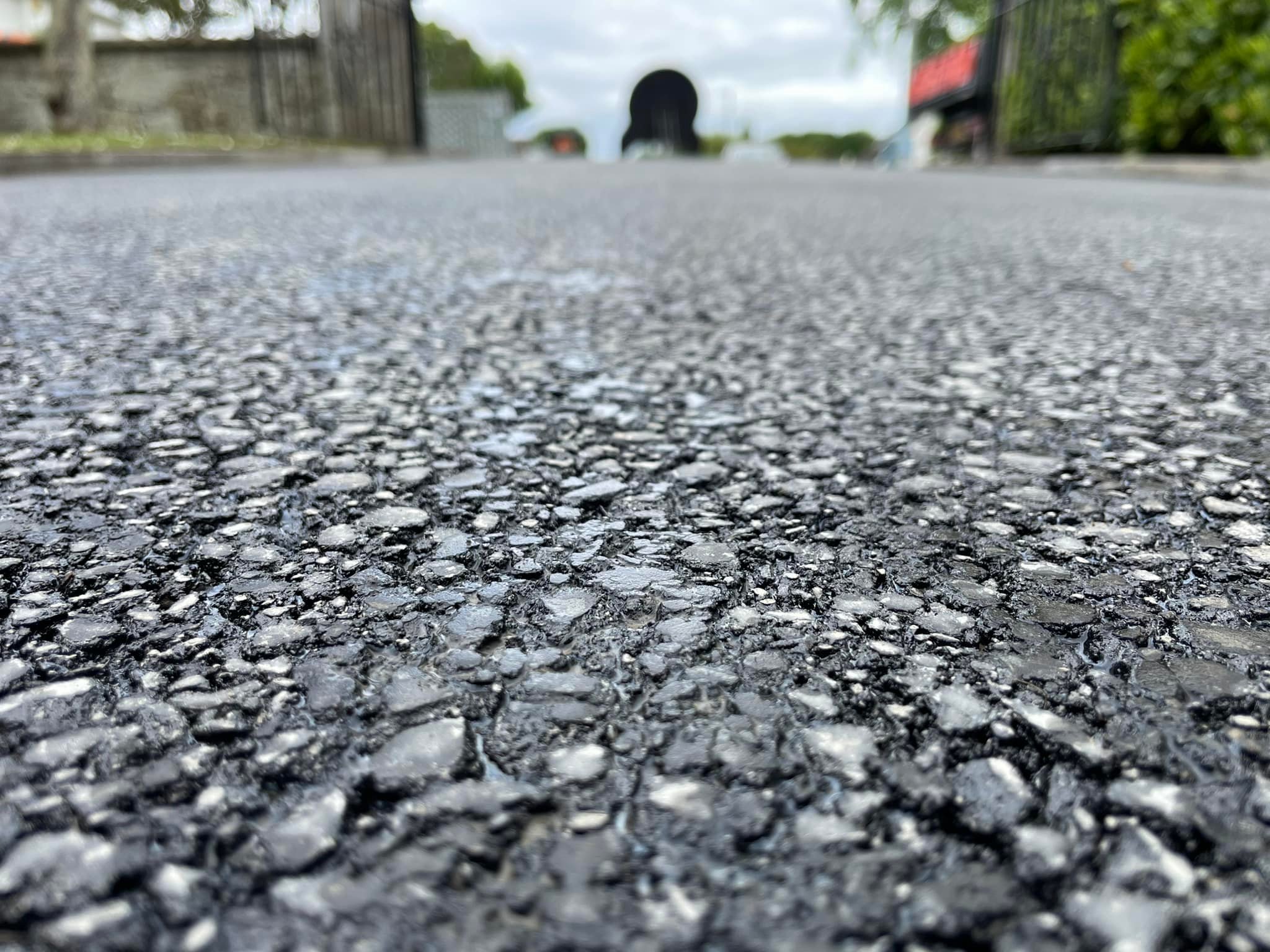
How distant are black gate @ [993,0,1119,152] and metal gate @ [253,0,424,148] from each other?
973 cm

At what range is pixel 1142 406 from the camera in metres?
1.37

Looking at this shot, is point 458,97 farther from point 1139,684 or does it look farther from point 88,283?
point 1139,684

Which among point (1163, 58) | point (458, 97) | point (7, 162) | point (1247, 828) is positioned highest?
point (458, 97)

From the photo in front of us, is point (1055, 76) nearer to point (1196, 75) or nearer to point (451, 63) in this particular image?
point (1196, 75)

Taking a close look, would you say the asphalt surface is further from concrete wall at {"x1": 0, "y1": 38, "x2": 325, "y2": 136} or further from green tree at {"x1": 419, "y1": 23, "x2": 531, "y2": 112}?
green tree at {"x1": 419, "y1": 23, "x2": 531, "y2": 112}

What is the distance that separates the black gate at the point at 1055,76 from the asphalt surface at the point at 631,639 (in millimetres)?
9937

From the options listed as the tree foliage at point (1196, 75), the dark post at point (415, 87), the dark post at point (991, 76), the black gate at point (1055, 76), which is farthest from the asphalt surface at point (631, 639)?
the dark post at point (415, 87)

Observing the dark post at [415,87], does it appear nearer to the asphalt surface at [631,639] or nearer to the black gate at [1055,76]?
the black gate at [1055,76]

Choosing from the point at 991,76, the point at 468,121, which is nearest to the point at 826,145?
the point at 468,121

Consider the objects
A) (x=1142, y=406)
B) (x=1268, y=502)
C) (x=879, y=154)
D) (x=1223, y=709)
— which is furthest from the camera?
(x=879, y=154)

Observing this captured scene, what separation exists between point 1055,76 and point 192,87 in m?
12.4

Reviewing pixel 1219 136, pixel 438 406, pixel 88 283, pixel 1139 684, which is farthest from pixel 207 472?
pixel 1219 136

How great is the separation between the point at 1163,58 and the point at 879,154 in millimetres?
13531

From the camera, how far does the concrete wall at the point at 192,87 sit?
46.8 ft
